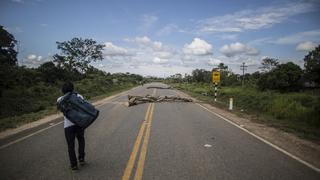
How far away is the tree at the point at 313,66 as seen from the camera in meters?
45.5

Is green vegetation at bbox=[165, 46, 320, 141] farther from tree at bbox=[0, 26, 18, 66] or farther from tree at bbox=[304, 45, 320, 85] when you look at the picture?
tree at bbox=[0, 26, 18, 66]

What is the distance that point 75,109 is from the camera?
6062 mm

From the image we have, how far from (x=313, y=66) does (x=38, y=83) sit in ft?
139

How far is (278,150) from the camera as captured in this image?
7922 mm

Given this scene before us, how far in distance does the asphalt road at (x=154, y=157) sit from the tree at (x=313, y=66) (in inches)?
1619

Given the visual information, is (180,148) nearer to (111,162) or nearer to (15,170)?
(111,162)

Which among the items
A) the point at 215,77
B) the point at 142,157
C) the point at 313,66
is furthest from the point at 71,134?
the point at 313,66

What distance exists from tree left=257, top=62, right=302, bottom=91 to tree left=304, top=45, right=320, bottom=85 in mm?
1446

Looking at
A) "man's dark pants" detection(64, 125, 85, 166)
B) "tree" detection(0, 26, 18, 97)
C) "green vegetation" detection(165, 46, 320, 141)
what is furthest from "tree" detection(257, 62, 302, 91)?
"man's dark pants" detection(64, 125, 85, 166)

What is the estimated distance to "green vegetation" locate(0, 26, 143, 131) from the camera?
22.6 metres

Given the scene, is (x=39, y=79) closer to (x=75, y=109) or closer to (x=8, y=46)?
(x=8, y=46)

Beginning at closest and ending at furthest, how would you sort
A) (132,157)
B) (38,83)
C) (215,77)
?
(132,157), (215,77), (38,83)

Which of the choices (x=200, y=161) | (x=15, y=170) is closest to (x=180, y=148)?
(x=200, y=161)

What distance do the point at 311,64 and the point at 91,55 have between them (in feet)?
146
